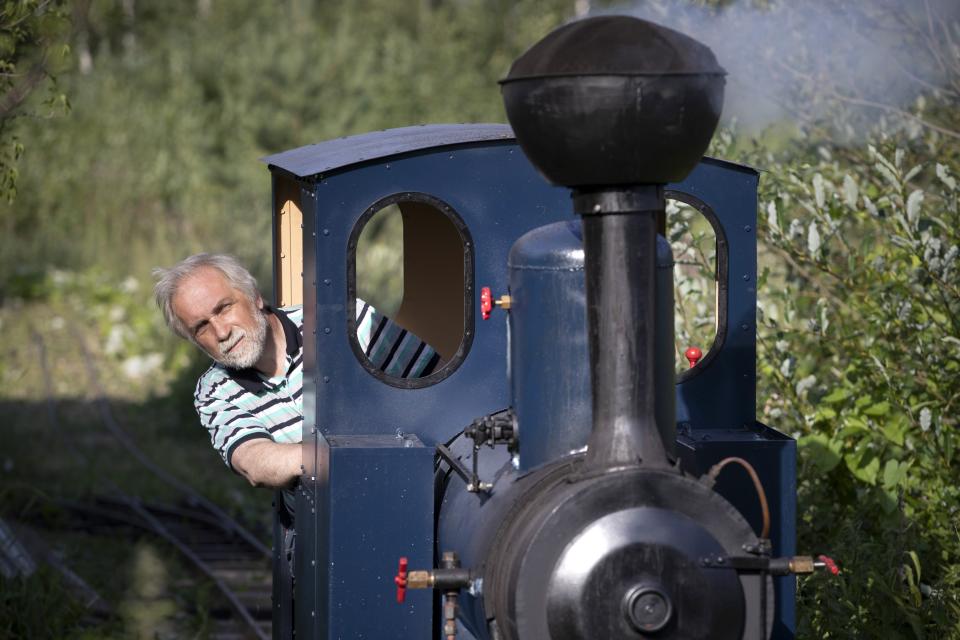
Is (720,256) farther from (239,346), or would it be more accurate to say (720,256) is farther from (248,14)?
(248,14)

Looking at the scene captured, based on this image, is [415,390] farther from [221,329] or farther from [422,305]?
[422,305]

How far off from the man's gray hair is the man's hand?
631mm

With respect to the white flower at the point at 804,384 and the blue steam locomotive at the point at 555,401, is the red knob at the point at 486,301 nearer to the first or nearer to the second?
the blue steam locomotive at the point at 555,401

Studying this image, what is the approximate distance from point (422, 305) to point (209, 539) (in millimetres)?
4146

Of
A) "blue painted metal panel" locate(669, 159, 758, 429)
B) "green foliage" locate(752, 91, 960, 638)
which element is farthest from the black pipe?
"green foliage" locate(752, 91, 960, 638)

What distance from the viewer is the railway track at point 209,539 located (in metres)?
7.55

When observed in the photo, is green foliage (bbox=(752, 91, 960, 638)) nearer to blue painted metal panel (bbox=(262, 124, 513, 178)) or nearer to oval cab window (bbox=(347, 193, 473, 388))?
oval cab window (bbox=(347, 193, 473, 388))

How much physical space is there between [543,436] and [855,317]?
4196 mm

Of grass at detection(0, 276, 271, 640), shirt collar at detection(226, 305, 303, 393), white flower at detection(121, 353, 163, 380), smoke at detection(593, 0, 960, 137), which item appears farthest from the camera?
white flower at detection(121, 353, 163, 380)

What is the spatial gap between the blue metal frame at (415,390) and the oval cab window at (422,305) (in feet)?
0.11

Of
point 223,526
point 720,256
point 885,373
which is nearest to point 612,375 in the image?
point 720,256

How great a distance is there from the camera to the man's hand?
15.0 feet

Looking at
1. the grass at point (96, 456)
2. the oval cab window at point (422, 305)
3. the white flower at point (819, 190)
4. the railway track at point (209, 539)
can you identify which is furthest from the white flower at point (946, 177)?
the grass at point (96, 456)

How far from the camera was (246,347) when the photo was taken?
15.9 ft
